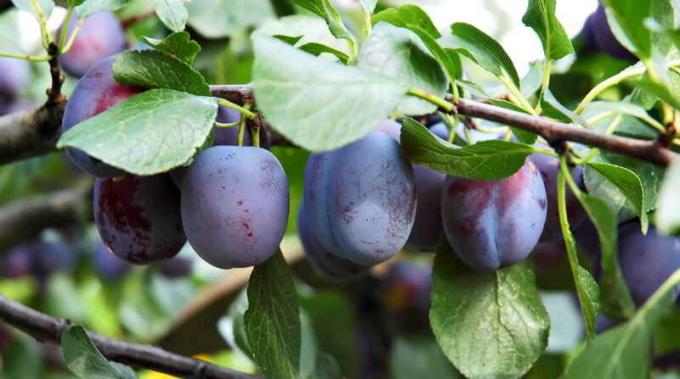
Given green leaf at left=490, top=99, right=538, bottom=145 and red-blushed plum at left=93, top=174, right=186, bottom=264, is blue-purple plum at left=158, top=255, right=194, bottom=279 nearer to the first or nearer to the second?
red-blushed plum at left=93, top=174, right=186, bottom=264

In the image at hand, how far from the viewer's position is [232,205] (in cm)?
54

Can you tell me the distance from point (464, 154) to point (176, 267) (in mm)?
994

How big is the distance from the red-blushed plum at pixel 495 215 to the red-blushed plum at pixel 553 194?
0.18ft

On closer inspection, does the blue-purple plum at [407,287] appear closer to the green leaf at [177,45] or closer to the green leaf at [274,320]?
the green leaf at [274,320]

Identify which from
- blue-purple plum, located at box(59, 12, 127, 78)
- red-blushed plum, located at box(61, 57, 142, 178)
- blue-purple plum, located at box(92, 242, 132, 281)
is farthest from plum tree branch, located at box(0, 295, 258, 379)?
blue-purple plum, located at box(92, 242, 132, 281)

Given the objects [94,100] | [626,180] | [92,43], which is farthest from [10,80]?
[626,180]

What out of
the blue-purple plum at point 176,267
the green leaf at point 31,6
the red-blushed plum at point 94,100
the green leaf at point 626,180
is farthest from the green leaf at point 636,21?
the blue-purple plum at point 176,267

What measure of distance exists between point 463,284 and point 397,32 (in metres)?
0.20

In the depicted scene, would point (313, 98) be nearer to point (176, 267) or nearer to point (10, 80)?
point (10, 80)

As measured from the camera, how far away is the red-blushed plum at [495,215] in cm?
59

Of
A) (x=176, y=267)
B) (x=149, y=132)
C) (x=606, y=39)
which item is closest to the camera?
(x=149, y=132)

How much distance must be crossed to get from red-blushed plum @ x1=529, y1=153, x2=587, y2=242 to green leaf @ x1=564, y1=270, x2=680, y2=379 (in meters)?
0.19

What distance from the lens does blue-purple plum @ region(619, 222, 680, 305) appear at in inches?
28.4

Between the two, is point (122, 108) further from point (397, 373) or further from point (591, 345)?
point (397, 373)
